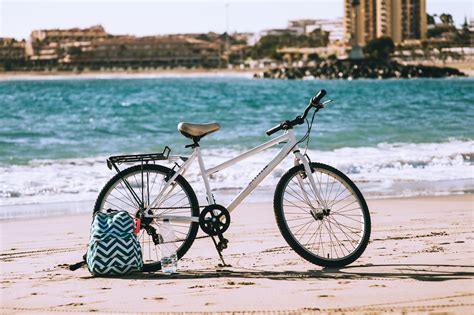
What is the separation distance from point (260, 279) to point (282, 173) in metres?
6.74

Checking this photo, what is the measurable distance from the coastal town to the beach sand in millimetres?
134712

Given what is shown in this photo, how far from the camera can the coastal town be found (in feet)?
492

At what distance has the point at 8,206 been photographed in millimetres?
9539

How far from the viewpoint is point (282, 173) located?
1175 cm

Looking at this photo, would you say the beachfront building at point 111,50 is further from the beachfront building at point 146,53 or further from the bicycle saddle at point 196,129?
the bicycle saddle at point 196,129

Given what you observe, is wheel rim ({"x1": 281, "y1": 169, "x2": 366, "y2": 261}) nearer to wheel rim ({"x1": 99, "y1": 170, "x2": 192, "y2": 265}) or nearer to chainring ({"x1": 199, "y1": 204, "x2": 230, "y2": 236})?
chainring ({"x1": 199, "y1": 204, "x2": 230, "y2": 236})

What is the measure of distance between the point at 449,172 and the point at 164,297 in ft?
27.1

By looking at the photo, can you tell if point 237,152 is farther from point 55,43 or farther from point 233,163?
point 55,43

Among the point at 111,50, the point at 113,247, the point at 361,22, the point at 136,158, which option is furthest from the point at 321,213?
the point at 111,50

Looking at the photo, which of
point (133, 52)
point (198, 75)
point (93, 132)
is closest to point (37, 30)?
point (133, 52)

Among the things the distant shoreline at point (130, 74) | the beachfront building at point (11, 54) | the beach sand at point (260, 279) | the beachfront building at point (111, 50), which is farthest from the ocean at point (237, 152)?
the beachfront building at point (111, 50)

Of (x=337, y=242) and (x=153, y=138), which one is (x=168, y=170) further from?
Result: (x=153, y=138)

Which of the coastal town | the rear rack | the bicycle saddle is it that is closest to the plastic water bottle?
the rear rack

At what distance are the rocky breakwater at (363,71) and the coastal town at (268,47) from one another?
1293 cm
